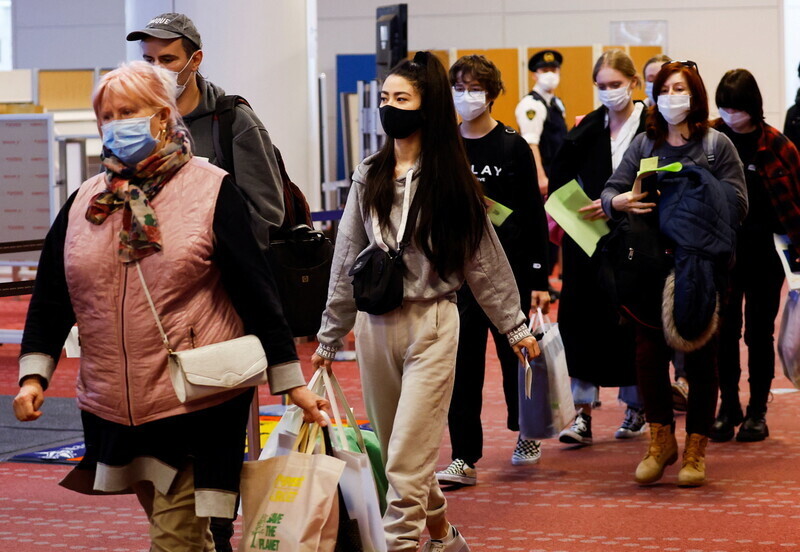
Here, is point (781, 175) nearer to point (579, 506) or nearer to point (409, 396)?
point (579, 506)

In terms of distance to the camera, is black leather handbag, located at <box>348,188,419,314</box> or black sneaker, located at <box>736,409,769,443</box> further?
black sneaker, located at <box>736,409,769,443</box>

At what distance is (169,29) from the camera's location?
357 centimetres

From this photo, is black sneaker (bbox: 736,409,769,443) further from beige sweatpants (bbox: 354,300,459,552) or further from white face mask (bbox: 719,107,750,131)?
beige sweatpants (bbox: 354,300,459,552)

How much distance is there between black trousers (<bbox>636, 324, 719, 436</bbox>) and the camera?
15.8 feet

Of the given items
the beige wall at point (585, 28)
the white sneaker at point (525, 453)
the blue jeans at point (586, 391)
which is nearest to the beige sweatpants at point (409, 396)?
the white sneaker at point (525, 453)

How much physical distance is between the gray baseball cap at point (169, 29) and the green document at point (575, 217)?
6.71 feet

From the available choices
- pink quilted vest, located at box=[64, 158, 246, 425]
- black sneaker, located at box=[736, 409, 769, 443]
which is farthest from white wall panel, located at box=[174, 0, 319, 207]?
pink quilted vest, located at box=[64, 158, 246, 425]

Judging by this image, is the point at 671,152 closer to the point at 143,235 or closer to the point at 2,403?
the point at 143,235

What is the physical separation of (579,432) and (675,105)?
1.61m

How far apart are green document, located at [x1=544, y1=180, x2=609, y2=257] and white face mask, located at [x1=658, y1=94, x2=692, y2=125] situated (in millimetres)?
548

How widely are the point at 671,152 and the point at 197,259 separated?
2.70 meters

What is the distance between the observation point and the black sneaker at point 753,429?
18.6 feet

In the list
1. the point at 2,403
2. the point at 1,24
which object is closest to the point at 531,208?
the point at 2,403

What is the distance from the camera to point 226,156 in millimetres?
3678
